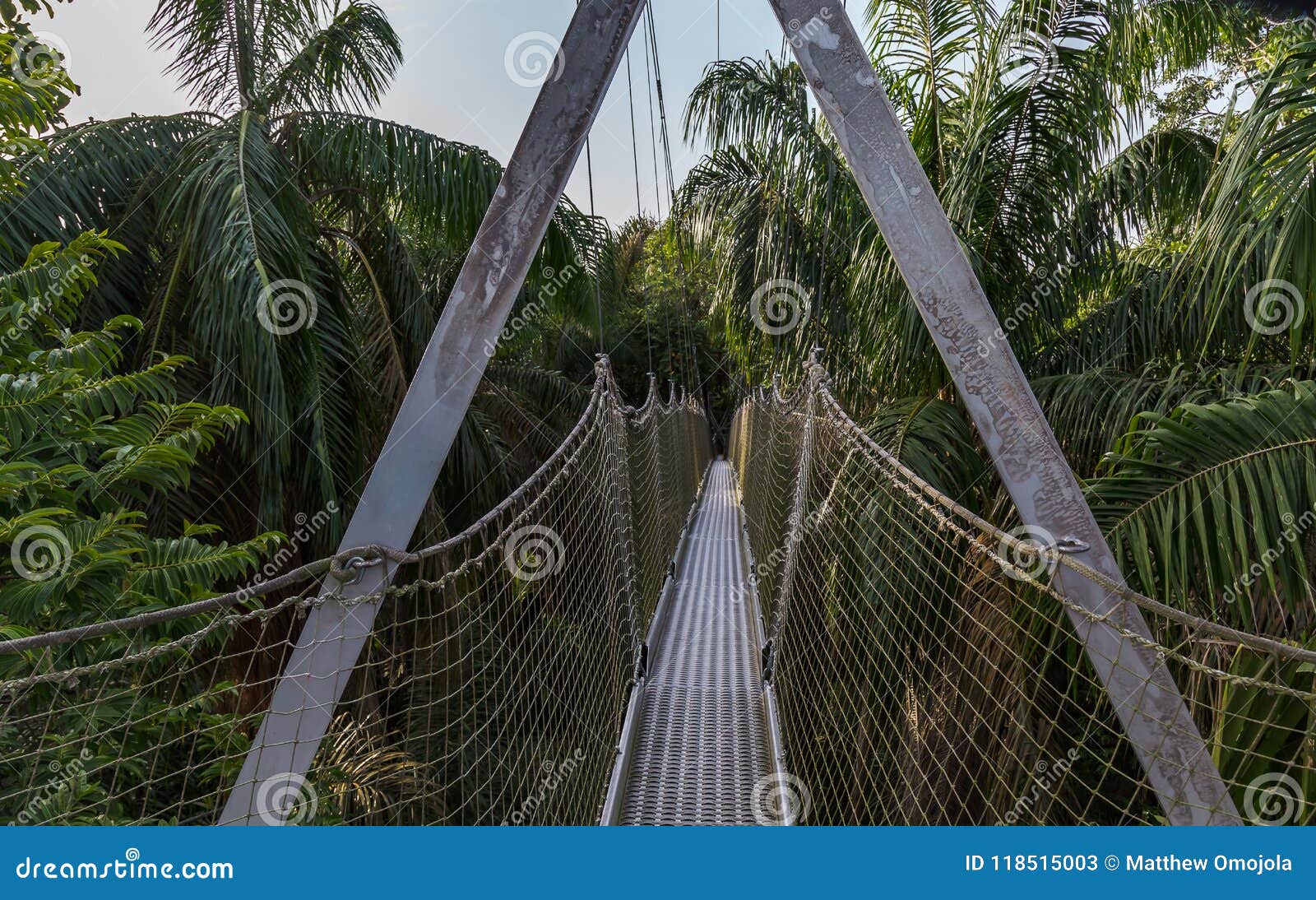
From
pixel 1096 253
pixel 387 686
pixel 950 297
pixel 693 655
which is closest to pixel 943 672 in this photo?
pixel 950 297

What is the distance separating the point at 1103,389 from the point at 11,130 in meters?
3.22

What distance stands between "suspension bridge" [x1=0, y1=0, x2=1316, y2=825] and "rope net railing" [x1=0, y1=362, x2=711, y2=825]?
0.01 meters

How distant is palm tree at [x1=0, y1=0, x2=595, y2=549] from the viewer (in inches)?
112

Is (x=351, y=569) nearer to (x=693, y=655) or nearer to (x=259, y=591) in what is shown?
(x=259, y=591)

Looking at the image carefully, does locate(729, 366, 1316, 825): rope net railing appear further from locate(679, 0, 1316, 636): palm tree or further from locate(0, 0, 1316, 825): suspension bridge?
locate(679, 0, 1316, 636): palm tree

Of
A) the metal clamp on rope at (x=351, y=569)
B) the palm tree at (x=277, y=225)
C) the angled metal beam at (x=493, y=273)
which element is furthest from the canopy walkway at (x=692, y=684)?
the palm tree at (x=277, y=225)

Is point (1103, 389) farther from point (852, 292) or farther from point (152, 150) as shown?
point (152, 150)

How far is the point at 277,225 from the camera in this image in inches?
114

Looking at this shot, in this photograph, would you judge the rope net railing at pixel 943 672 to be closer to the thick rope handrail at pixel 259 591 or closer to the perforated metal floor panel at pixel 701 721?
the perforated metal floor panel at pixel 701 721

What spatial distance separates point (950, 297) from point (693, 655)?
2.06 metres

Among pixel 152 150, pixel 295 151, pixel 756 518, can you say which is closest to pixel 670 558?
pixel 756 518

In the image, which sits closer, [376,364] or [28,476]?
[28,476]

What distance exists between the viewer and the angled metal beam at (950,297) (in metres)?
1.45

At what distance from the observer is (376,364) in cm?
420
